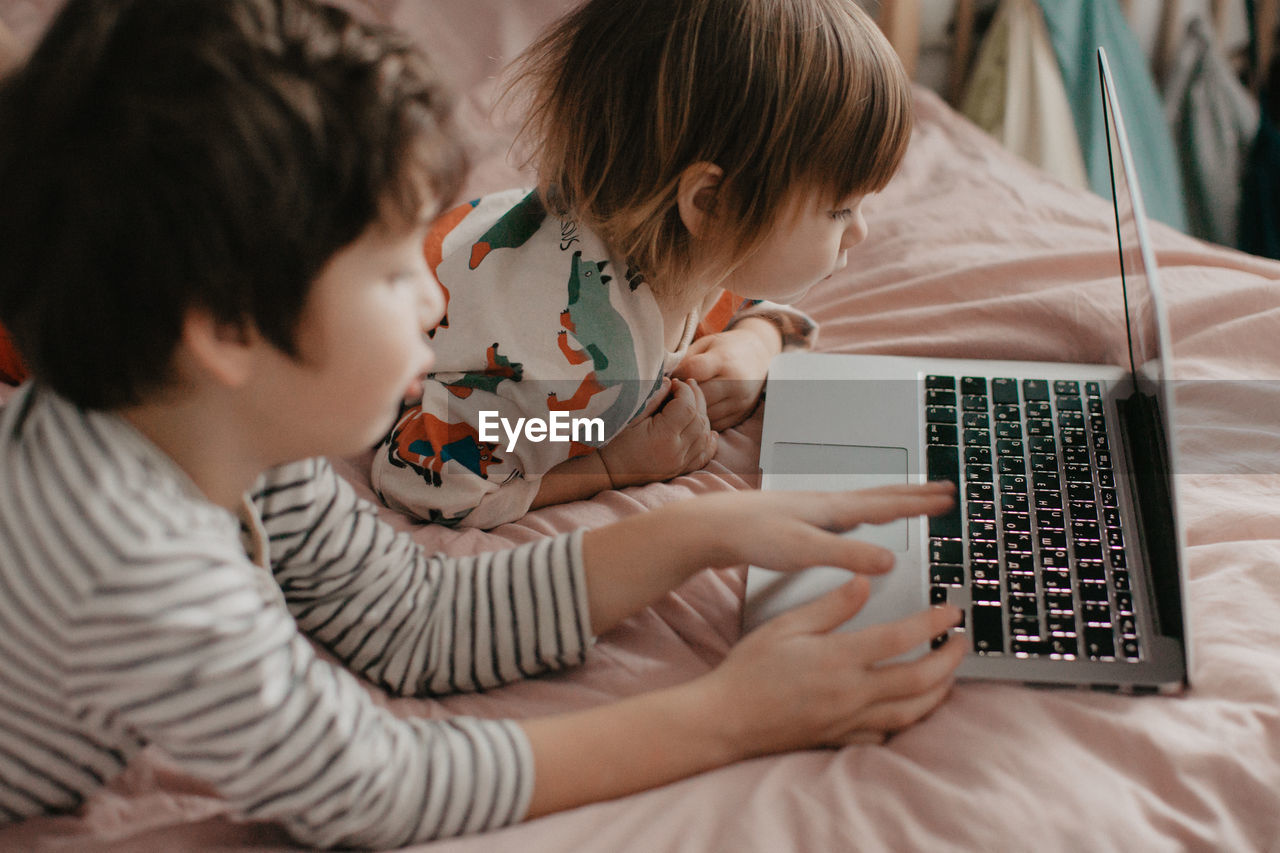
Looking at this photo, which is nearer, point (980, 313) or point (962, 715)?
point (962, 715)

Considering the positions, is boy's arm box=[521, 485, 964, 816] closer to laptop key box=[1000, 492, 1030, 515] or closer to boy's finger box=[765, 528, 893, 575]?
boy's finger box=[765, 528, 893, 575]

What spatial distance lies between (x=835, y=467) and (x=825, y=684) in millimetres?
293

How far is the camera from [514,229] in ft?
2.98

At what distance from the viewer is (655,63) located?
2.69ft

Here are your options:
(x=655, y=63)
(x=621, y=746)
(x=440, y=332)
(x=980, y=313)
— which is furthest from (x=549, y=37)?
(x=621, y=746)

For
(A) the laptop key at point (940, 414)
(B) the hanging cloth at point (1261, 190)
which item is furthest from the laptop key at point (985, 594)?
(B) the hanging cloth at point (1261, 190)

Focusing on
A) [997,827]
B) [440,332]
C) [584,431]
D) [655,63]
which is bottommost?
[997,827]

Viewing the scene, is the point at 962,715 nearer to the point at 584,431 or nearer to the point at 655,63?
the point at 584,431

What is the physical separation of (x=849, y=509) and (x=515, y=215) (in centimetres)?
42

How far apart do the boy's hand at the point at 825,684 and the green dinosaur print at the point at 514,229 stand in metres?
0.44

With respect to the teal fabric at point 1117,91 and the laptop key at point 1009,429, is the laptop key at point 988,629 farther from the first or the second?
the teal fabric at point 1117,91

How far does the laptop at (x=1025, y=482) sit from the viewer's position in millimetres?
662

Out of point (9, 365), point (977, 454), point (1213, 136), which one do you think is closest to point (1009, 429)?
point (977, 454)

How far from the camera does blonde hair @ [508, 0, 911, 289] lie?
0.81 meters
